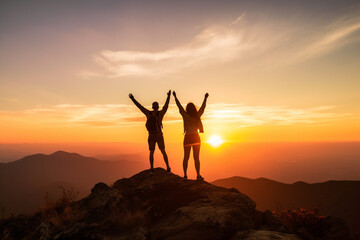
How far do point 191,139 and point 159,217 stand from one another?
3173 mm

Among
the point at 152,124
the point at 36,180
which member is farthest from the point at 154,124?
the point at 36,180

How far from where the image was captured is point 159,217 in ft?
21.3

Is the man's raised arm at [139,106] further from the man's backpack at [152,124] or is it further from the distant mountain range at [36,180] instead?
the distant mountain range at [36,180]

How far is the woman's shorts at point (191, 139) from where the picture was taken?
8.39m

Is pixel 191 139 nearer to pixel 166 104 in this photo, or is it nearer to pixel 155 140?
pixel 155 140

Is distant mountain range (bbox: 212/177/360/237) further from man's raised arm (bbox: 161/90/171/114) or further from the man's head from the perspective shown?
the man's head

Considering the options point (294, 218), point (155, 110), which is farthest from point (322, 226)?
point (155, 110)

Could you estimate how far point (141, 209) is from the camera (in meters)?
7.12

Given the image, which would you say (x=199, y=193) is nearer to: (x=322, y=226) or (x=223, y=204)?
(x=223, y=204)

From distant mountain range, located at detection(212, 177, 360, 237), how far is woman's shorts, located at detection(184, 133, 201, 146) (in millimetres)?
25310

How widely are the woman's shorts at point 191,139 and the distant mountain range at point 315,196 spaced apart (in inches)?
996

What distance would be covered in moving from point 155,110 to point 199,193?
150 inches

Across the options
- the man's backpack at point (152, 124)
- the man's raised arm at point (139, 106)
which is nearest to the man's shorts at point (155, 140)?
the man's backpack at point (152, 124)

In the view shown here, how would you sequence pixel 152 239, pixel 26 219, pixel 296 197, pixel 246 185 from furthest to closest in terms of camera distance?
1. pixel 246 185
2. pixel 296 197
3. pixel 26 219
4. pixel 152 239
